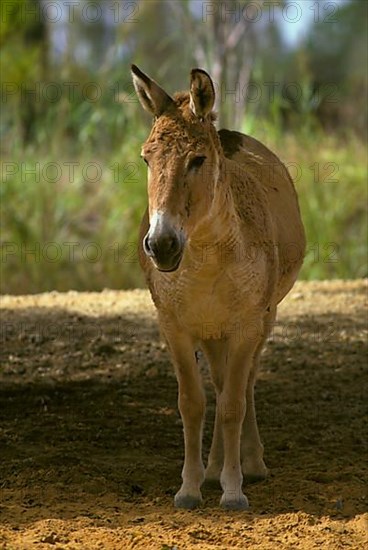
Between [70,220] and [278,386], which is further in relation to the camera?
[70,220]

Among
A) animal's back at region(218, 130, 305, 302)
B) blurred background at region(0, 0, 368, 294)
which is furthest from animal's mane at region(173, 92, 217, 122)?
blurred background at region(0, 0, 368, 294)

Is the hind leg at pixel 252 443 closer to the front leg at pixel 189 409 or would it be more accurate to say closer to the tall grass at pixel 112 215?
the front leg at pixel 189 409

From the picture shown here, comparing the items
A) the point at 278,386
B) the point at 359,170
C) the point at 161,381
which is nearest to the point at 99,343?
the point at 161,381

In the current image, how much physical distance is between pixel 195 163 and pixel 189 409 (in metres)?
1.28

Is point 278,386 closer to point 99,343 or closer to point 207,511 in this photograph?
point 99,343

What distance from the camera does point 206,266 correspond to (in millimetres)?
4867

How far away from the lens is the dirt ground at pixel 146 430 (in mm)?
4641

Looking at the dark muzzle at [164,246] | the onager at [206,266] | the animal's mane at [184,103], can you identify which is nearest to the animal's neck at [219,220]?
the onager at [206,266]

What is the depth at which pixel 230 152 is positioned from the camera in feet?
19.6

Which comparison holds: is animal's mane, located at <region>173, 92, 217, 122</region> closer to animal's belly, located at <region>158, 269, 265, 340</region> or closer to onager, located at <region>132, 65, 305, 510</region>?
onager, located at <region>132, 65, 305, 510</region>

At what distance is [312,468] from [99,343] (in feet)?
8.01

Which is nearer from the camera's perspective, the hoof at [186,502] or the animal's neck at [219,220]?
the animal's neck at [219,220]

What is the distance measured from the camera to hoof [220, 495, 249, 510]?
16.4 ft

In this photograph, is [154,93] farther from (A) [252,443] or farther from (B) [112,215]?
(B) [112,215]
